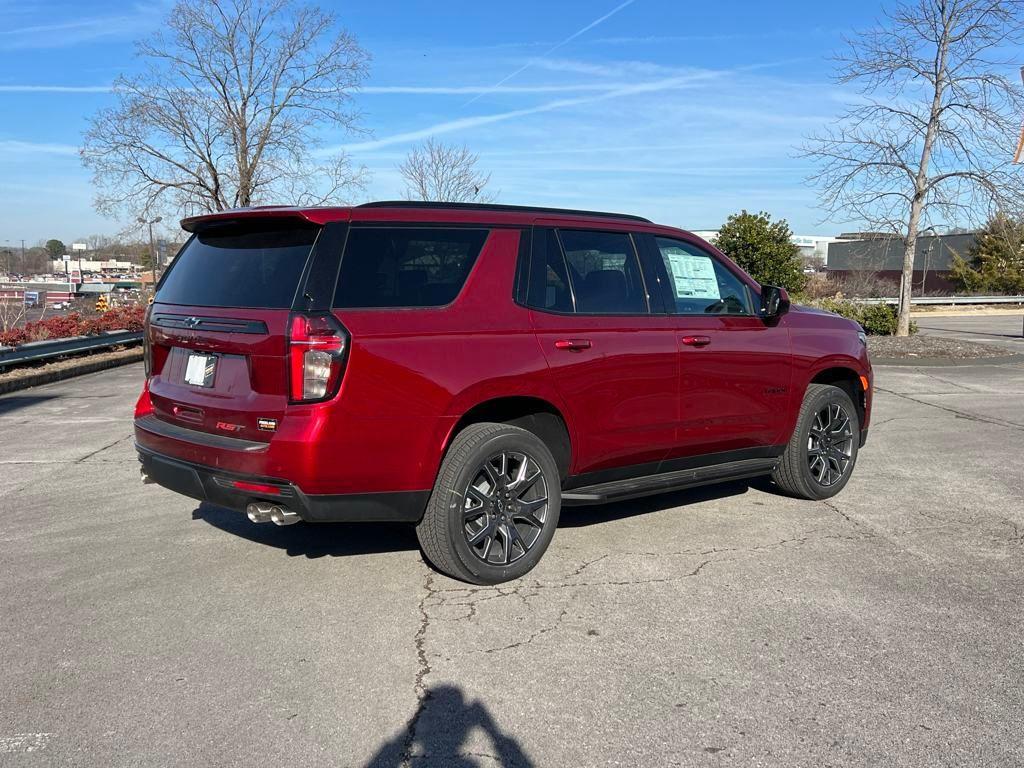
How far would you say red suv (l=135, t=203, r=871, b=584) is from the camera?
12.8 ft

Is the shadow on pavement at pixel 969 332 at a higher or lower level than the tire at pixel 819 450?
lower

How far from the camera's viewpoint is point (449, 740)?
3.00 metres

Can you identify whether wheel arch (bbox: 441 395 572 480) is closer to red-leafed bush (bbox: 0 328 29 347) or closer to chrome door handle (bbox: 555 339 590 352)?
chrome door handle (bbox: 555 339 590 352)

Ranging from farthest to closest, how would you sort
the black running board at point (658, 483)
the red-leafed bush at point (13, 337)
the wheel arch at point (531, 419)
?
the red-leafed bush at point (13, 337) < the black running board at point (658, 483) < the wheel arch at point (531, 419)

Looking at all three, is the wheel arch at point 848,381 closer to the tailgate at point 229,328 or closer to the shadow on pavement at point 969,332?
the tailgate at point 229,328

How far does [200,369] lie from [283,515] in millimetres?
903

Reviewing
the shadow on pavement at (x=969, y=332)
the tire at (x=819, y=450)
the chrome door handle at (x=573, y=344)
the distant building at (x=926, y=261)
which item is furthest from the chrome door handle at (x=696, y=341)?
the distant building at (x=926, y=261)

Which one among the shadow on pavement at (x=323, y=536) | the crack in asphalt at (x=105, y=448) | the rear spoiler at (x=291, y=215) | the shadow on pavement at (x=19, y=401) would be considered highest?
the rear spoiler at (x=291, y=215)

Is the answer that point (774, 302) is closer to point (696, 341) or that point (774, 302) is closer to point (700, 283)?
point (700, 283)

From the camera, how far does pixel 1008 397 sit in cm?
1132

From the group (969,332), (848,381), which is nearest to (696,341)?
(848,381)

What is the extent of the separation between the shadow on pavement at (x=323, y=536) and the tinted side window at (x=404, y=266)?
1611 mm

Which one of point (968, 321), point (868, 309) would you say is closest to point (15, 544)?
point (868, 309)

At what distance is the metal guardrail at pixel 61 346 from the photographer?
12.5 meters
